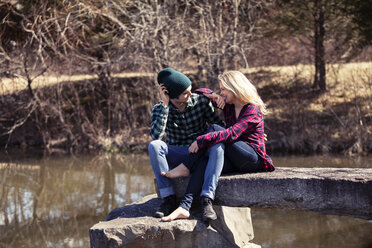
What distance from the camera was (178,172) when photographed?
5.04 metres

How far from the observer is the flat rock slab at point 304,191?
480 centimetres

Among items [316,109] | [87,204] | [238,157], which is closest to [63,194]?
[87,204]

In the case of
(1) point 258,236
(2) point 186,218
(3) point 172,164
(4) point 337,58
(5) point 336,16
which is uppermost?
(5) point 336,16

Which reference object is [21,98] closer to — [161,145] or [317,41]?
[317,41]

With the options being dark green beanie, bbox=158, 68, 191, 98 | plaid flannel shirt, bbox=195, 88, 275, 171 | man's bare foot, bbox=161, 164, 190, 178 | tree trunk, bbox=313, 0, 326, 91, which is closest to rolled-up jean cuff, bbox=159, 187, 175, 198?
man's bare foot, bbox=161, 164, 190, 178

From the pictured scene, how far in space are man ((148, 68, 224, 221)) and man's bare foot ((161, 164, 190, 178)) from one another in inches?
3.2

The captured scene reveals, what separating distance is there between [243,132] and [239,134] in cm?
9

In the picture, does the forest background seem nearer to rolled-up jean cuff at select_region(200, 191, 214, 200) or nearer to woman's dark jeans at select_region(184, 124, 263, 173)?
woman's dark jeans at select_region(184, 124, 263, 173)

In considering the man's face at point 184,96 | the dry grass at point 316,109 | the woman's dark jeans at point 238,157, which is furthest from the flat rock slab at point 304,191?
the dry grass at point 316,109

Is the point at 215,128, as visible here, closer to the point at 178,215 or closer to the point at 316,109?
the point at 178,215

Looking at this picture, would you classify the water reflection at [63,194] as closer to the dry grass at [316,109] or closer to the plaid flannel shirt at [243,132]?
the plaid flannel shirt at [243,132]

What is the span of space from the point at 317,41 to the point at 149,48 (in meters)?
4.78

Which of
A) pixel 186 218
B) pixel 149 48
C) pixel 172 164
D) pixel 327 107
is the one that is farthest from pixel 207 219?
pixel 327 107

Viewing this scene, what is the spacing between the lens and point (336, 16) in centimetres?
1399
